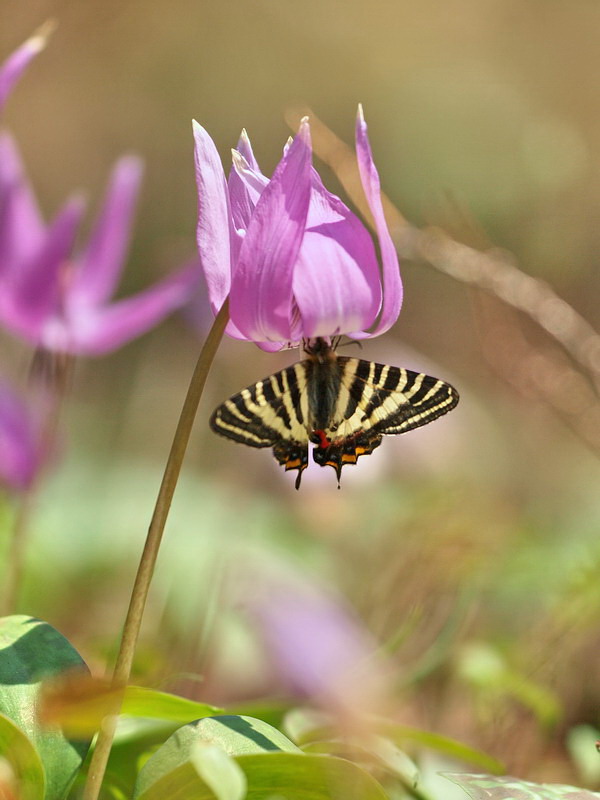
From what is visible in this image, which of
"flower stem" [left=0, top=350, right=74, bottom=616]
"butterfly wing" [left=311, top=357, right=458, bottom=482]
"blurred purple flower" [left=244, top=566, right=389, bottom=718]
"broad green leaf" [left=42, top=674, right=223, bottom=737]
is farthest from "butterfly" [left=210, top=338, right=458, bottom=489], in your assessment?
"flower stem" [left=0, top=350, right=74, bottom=616]

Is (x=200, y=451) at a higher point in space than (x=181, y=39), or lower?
lower

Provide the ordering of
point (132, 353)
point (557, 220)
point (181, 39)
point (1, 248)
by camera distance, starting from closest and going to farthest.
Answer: point (1, 248) < point (557, 220) < point (132, 353) < point (181, 39)

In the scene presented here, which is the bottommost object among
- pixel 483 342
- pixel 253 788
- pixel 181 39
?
pixel 253 788

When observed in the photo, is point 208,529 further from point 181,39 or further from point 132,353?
point 181,39

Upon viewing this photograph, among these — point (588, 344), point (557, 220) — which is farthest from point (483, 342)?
point (557, 220)

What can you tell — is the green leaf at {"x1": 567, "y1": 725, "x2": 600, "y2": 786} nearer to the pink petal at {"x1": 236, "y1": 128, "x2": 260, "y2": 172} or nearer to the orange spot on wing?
the orange spot on wing

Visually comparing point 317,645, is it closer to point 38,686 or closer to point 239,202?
point 38,686
